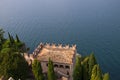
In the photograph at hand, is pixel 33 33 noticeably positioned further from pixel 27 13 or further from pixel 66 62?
pixel 66 62

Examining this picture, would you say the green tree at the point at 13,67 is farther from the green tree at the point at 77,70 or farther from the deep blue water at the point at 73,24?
the deep blue water at the point at 73,24

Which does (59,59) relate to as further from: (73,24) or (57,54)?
(73,24)

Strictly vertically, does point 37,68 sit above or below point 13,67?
below

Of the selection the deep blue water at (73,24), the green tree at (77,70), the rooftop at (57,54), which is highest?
the deep blue water at (73,24)

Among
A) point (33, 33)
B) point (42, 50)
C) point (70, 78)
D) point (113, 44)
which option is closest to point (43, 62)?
point (42, 50)

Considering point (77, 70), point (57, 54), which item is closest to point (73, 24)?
point (57, 54)

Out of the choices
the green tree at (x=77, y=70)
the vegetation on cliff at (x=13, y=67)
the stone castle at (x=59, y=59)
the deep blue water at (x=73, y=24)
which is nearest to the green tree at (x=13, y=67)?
the vegetation on cliff at (x=13, y=67)

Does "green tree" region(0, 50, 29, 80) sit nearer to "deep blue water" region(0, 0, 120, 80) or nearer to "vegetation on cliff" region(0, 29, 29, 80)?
"vegetation on cliff" region(0, 29, 29, 80)

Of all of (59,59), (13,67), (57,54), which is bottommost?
(13,67)
